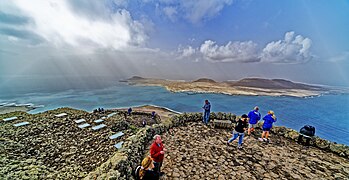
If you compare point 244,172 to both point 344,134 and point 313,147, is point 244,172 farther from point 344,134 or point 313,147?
point 344,134

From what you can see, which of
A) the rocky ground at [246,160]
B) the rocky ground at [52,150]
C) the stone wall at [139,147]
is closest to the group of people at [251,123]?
the rocky ground at [246,160]

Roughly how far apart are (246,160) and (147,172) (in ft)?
13.5

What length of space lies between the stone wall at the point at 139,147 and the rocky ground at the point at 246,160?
18.4 inches

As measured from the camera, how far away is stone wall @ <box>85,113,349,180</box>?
3932mm

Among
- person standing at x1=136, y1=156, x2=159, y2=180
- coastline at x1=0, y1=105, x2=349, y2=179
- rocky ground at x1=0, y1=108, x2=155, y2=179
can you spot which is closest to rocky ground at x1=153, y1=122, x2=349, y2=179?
coastline at x1=0, y1=105, x2=349, y2=179

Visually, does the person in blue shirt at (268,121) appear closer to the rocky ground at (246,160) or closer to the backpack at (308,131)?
the rocky ground at (246,160)

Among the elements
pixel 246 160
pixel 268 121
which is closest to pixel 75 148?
pixel 246 160

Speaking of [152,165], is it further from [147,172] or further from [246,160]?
[246,160]

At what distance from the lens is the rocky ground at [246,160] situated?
4.91m

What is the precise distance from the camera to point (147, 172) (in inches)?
147

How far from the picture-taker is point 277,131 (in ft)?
28.0

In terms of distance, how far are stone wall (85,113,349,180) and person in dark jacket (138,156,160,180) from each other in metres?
0.50

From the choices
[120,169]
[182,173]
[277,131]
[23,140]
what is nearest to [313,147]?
[277,131]

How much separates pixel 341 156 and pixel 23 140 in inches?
725
